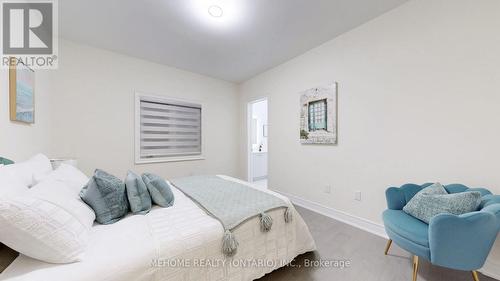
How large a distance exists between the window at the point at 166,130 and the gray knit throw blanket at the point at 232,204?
5.44 feet

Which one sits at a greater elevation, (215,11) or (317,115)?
(215,11)

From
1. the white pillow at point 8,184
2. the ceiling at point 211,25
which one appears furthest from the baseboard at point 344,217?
the white pillow at point 8,184

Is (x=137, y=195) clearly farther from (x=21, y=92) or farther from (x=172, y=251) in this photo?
(x=21, y=92)

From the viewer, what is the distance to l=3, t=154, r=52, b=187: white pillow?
3.96 feet

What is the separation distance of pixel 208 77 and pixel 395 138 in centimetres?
364

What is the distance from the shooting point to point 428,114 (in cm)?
185

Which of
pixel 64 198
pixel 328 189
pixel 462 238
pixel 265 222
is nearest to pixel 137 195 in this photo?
pixel 64 198

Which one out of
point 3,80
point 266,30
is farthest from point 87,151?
point 266,30

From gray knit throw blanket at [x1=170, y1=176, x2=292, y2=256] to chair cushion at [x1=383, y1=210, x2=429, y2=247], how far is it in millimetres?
862

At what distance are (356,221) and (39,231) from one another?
2.95 m

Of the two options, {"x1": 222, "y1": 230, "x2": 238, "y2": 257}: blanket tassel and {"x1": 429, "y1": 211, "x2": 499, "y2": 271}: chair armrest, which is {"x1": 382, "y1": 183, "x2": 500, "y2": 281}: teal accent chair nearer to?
{"x1": 429, "y1": 211, "x2": 499, "y2": 271}: chair armrest

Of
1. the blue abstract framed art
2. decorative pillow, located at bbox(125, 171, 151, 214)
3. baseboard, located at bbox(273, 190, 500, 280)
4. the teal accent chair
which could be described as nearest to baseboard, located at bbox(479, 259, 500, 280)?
baseboard, located at bbox(273, 190, 500, 280)

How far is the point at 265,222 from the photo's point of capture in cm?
142

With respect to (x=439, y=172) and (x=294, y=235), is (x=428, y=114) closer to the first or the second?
(x=439, y=172)
